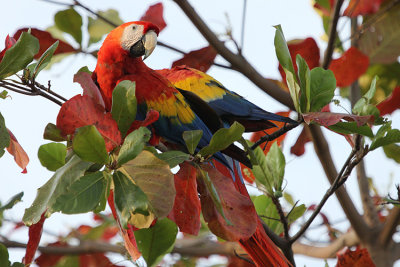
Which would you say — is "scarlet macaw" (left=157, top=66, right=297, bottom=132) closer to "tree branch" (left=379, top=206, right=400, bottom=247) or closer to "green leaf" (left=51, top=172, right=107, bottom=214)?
"tree branch" (left=379, top=206, right=400, bottom=247)

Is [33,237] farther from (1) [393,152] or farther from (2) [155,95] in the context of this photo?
(1) [393,152]

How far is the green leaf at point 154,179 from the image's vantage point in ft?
1.80

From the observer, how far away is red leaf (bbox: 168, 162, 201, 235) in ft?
2.23

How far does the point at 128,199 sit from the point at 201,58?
32.4 inches

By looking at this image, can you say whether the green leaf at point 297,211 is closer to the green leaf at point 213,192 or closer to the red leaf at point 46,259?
the green leaf at point 213,192

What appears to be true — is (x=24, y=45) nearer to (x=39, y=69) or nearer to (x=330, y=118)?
(x=39, y=69)

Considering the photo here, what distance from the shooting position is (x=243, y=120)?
114cm

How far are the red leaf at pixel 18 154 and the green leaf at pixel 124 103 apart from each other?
213 millimetres

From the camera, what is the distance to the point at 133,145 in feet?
1.78

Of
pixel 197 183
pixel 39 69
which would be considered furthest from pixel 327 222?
pixel 39 69

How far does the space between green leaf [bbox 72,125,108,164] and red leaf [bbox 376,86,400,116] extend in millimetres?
755

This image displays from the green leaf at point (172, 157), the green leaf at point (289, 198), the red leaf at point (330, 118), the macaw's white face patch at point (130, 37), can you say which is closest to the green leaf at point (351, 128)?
the red leaf at point (330, 118)

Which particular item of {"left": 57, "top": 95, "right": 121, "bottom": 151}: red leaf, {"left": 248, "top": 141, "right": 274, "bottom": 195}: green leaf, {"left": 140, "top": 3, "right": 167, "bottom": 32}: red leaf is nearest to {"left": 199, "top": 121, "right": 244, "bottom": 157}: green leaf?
{"left": 57, "top": 95, "right": 121, "bottom": 151}: red leaf

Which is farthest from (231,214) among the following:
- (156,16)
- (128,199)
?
(156,16)
